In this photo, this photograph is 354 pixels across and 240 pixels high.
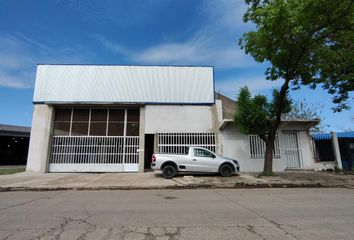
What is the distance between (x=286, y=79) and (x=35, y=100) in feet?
56.3

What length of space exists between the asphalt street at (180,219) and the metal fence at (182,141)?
29.5 ft

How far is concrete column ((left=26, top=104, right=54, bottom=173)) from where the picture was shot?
637 inches

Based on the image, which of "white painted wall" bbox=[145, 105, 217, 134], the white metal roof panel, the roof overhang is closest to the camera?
"white painted wall" bbox=[145, 105, 217, 134]

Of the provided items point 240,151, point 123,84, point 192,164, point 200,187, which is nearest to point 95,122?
point 123,84

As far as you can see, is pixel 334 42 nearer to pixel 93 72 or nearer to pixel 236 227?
pixel 236 227

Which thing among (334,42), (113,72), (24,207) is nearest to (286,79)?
(334,42)

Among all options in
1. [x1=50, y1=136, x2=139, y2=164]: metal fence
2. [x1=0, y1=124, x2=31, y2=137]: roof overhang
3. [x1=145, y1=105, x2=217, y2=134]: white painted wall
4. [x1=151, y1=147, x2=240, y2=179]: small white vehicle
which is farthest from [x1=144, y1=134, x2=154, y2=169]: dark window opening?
[x1=0, y1=124, x2=31, y2=137]: roof overhang

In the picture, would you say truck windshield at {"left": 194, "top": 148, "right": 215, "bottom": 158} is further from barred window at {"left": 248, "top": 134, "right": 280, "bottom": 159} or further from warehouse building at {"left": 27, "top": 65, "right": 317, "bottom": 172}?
barred window at {"left": 248, "top": 134, "right": 280, "bottom": 159}

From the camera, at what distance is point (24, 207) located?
6703 mm

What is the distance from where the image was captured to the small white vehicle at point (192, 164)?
1314cm

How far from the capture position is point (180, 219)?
5.24 m

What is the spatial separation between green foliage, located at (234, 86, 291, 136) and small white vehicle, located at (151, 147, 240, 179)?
2.40m

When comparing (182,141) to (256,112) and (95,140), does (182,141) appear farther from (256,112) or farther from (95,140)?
(95,140)

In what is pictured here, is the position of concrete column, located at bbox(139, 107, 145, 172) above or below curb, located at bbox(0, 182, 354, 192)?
above
